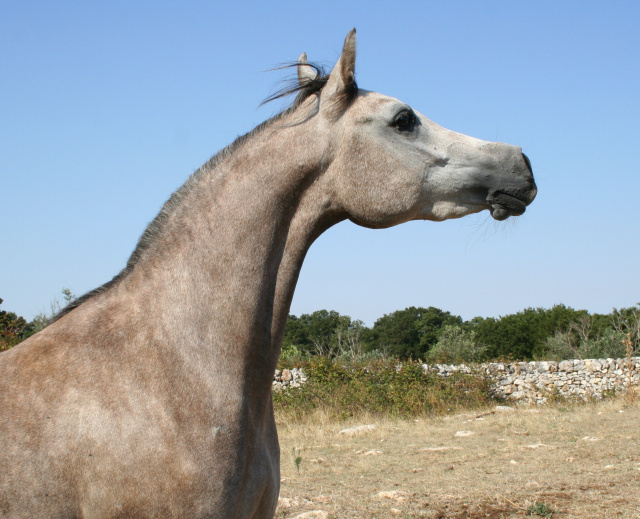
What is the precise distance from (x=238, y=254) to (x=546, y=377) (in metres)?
15.8

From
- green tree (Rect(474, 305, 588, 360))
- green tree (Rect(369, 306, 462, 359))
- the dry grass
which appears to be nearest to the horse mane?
the dry grass

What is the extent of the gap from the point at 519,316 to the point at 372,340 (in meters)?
11.5

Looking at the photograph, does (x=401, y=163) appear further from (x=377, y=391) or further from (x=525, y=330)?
(x=525, y=330)

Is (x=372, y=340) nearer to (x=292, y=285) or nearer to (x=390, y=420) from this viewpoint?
(x=390, y=420)

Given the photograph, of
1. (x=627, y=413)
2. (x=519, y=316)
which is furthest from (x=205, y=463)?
(x=519, y=316)

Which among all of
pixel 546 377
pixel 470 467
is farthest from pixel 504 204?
pixel 546 377

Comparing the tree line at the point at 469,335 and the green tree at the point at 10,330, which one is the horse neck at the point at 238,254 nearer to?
the green tree at the point at 10,330

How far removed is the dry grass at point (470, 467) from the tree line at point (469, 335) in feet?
29.4

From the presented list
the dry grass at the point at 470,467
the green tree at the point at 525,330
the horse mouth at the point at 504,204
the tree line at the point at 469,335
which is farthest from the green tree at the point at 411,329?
the horse mouth at the point at 504,204

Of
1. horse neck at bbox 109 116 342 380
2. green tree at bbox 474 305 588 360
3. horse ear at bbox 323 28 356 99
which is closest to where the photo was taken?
horse neck at bbox 109 116 342 380

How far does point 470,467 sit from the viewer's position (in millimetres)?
7531

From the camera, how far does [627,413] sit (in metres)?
11.7

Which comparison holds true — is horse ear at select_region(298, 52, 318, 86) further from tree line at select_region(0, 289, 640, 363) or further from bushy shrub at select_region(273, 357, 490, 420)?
tree line at select_region(0, 289, 640, 363)

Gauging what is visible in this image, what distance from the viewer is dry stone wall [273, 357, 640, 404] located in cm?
1498
